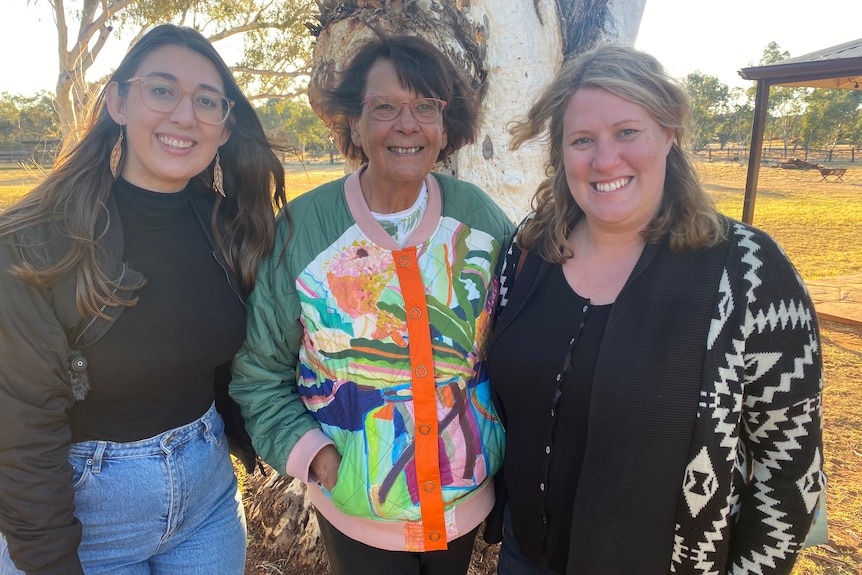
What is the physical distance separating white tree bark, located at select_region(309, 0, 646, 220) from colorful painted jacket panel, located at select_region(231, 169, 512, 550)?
995 mm

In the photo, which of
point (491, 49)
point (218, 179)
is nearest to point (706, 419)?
point (218, 179)

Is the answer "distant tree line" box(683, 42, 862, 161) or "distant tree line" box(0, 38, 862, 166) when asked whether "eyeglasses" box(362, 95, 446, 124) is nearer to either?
"distant tree line" box(0, 38, 862, 166)

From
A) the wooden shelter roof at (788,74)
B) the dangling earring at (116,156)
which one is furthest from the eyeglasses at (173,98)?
the wooden shelter roof at (788,74)

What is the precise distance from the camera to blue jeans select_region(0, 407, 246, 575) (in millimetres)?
1663

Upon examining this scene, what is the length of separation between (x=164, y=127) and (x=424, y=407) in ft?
3.78

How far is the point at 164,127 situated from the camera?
1.78 m

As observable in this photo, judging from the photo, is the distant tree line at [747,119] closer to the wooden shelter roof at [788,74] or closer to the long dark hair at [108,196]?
the wooden shelter roof at [788,74]

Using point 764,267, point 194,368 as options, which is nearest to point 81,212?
point 194,368

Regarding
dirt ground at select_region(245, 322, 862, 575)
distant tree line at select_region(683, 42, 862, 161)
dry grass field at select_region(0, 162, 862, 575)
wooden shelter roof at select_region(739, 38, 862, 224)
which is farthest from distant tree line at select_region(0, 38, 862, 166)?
dirt ground at select_region(245, 322, 862, 575)

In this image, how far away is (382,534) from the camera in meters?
1.84

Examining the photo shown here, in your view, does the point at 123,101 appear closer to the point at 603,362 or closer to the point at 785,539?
the point at 603,362

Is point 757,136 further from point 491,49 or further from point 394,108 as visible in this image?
point 394,108

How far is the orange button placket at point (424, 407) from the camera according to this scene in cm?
177

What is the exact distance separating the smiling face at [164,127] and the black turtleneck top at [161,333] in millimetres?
62
